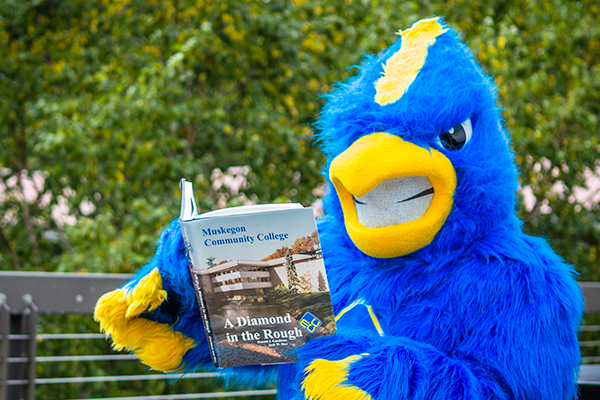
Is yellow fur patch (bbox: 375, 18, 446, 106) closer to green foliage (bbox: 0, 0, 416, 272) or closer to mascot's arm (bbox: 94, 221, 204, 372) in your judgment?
mascot's arm (bbox: 94, 221, 204, 372)

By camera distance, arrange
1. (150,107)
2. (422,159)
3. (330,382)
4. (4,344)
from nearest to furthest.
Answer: (330,382) → (422,159) → (4,344) → (150,107)

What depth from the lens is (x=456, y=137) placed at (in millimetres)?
1036

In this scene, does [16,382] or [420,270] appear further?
[16,382]

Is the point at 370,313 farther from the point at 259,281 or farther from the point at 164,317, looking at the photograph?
the point at 164,317

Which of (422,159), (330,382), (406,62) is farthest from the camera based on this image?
(406,62)

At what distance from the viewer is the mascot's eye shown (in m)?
1.03

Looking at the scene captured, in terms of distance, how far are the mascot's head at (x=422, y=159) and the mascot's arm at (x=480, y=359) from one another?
0.15m

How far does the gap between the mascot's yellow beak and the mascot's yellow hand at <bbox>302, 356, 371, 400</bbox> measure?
25 centimetres

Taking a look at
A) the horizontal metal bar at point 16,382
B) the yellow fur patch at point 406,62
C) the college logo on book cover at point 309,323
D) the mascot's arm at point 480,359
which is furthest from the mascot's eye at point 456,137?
the horizontal metal bar at point 16,382

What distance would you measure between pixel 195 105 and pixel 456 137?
1828 millimetres

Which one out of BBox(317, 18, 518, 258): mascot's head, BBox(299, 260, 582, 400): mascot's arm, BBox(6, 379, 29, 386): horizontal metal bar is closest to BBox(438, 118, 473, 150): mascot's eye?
BBox(317, 18, 518, 258): mascot's head

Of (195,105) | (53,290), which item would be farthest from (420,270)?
(195,105)

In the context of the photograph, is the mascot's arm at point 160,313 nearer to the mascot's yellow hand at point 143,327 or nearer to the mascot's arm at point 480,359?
the mascot's yellow hand at point 143,327

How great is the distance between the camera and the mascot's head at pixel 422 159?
98 cm
